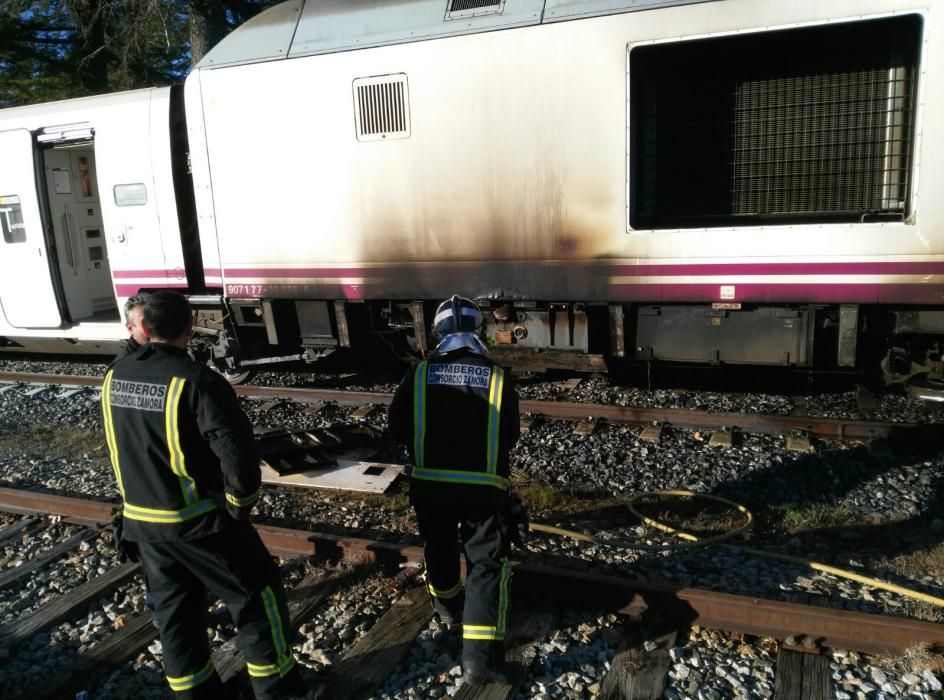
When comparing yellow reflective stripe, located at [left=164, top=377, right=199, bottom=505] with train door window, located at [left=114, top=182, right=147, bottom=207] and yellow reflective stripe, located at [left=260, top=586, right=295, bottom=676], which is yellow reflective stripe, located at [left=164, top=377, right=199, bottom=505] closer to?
yellow reflective stripe, located at [left=260, top=586, right=295, bottom=676]

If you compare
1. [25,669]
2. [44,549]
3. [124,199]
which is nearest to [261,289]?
[124,199]

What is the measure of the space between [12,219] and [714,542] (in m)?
8.79

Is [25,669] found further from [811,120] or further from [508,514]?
[811,120]

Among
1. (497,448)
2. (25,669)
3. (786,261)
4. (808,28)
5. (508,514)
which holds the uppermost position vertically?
(808,28)

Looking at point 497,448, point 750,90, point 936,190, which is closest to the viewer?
point 497,448

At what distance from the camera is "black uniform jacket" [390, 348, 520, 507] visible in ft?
10.5

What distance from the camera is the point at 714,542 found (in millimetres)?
4391

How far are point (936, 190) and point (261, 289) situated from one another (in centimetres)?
593

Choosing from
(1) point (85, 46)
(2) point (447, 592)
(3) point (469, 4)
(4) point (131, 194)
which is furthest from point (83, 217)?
(1) point (85, 46)

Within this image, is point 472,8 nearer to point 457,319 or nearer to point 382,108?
point 382,108

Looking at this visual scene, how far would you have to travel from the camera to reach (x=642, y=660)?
3389mm

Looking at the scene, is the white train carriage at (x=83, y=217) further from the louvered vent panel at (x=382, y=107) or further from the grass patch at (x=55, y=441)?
the louvered vent panel at (x=382, y=107)

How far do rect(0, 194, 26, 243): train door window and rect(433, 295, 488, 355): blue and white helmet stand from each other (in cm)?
780

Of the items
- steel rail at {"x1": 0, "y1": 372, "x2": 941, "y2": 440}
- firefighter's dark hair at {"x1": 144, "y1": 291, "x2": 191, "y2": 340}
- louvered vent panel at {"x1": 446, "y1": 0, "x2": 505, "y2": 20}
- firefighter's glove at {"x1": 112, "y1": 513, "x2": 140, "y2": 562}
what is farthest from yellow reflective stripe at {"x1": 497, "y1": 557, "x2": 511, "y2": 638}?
louvered vent panel at {"x1": 446, "y1": 0, "x2": 505, "y2": 20}
